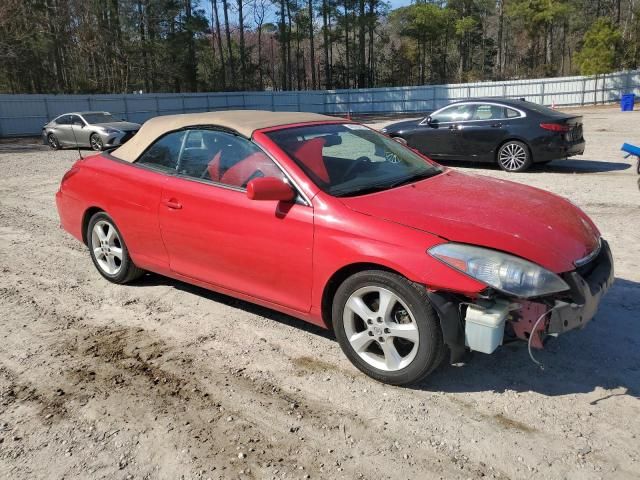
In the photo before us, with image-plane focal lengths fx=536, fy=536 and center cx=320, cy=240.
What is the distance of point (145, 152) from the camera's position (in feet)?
15.5

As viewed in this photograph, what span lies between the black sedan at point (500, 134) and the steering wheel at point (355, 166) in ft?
20.0

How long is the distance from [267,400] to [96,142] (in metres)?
16.9

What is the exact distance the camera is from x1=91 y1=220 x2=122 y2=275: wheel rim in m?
4.99

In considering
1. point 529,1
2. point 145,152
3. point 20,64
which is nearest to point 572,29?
point 529,1

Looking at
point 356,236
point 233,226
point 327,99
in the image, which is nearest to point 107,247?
point 233,226

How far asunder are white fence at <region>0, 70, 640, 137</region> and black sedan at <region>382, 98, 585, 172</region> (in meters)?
25.3

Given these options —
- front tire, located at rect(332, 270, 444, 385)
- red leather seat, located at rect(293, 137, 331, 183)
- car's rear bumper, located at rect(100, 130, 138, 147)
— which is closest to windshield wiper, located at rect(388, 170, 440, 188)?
red leather seat, located at rect(293, 137, 331, 183)

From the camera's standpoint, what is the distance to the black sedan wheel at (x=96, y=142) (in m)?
17.8

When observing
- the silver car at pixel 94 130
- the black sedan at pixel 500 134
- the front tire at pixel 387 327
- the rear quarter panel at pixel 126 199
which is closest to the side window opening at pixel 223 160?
the rear quarter panel at pixel 126 199

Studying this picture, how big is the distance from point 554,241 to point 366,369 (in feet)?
4.47

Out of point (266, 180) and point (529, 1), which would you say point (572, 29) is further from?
point (266, 180)

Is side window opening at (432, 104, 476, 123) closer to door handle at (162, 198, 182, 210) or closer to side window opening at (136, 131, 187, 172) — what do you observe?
side window opening at (136, 131, 187, 172)

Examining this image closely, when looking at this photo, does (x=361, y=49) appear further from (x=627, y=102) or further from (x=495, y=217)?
(x=495, y=217)

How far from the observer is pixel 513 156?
1079 centimetres
